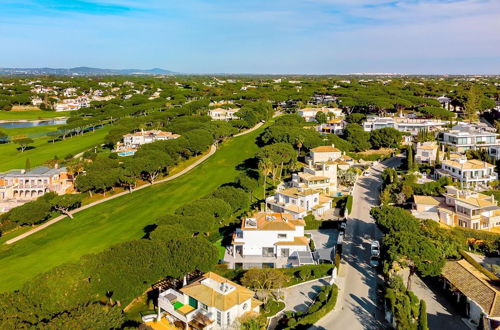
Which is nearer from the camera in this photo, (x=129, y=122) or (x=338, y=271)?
(x=338, y=271)

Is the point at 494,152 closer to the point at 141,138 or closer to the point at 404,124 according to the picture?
the point at 404,124

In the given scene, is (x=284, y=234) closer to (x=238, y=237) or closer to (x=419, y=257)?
(x=238, y=237)

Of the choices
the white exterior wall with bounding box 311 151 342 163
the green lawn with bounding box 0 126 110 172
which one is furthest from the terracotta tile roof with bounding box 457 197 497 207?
the green lawn with bounding box 0 126 110 172

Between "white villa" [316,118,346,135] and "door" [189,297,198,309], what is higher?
"white villa" [316,118,346,135]

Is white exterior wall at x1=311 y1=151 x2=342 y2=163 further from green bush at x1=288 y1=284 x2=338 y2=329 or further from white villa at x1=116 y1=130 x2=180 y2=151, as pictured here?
green bush at x1=288 y1=284 x2=338 y2=329

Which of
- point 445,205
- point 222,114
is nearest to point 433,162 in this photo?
point 445,205

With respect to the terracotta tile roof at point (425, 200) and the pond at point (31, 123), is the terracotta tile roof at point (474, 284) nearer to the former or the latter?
the terracotta tile roof at point (425, 200)

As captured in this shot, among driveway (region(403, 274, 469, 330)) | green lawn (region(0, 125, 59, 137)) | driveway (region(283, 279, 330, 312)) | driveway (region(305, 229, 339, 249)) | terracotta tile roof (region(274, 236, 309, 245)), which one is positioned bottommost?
driveway (region(283, 279, 330, 312))
